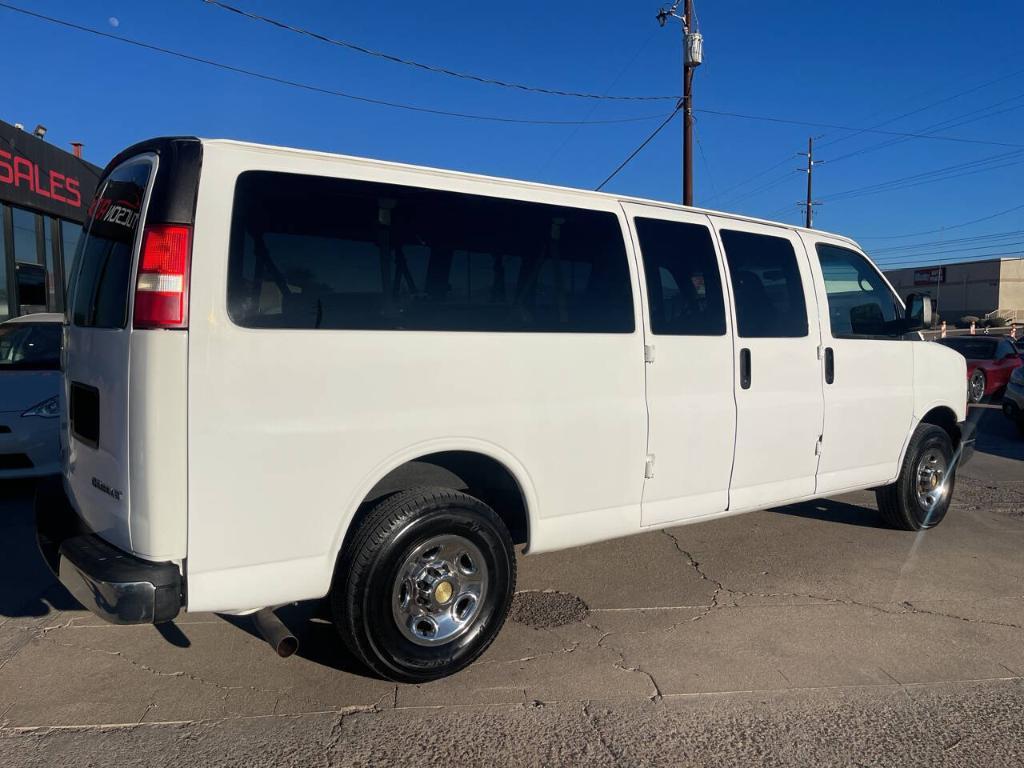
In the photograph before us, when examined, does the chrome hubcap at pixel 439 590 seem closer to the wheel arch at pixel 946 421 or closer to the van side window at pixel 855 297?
the van side window at pixel 855 297

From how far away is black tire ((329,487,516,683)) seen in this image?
125 inches

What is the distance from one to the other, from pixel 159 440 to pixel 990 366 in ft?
58.1

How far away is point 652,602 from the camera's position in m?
4.54

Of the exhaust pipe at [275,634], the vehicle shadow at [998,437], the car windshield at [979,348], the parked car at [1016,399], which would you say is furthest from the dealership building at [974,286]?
the exhaust pipe at [275,634]

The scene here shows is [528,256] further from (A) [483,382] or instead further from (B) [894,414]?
(B) [894,414]

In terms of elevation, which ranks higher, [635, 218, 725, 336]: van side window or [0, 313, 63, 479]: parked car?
[635, 218, 725, 336]: van side window

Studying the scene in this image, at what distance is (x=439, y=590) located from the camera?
346 centimetres

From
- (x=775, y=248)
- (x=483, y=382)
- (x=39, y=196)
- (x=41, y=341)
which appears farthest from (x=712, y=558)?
(x=39, y=196)

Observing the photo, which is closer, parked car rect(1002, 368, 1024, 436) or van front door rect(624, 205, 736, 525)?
van front door rect(624, 205, 736, 525)

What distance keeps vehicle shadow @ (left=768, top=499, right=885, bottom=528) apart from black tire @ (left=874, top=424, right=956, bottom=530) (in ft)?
0.96

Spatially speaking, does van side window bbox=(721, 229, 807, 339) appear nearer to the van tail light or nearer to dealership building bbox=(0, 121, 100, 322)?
the van tail light

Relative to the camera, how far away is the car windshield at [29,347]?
7094 millimetres

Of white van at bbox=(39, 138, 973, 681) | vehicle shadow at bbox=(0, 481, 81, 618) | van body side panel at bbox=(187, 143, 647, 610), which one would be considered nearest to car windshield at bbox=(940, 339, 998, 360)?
white van at bbox=(39, 138, 973, 681)

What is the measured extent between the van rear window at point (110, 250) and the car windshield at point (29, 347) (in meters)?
4.24
